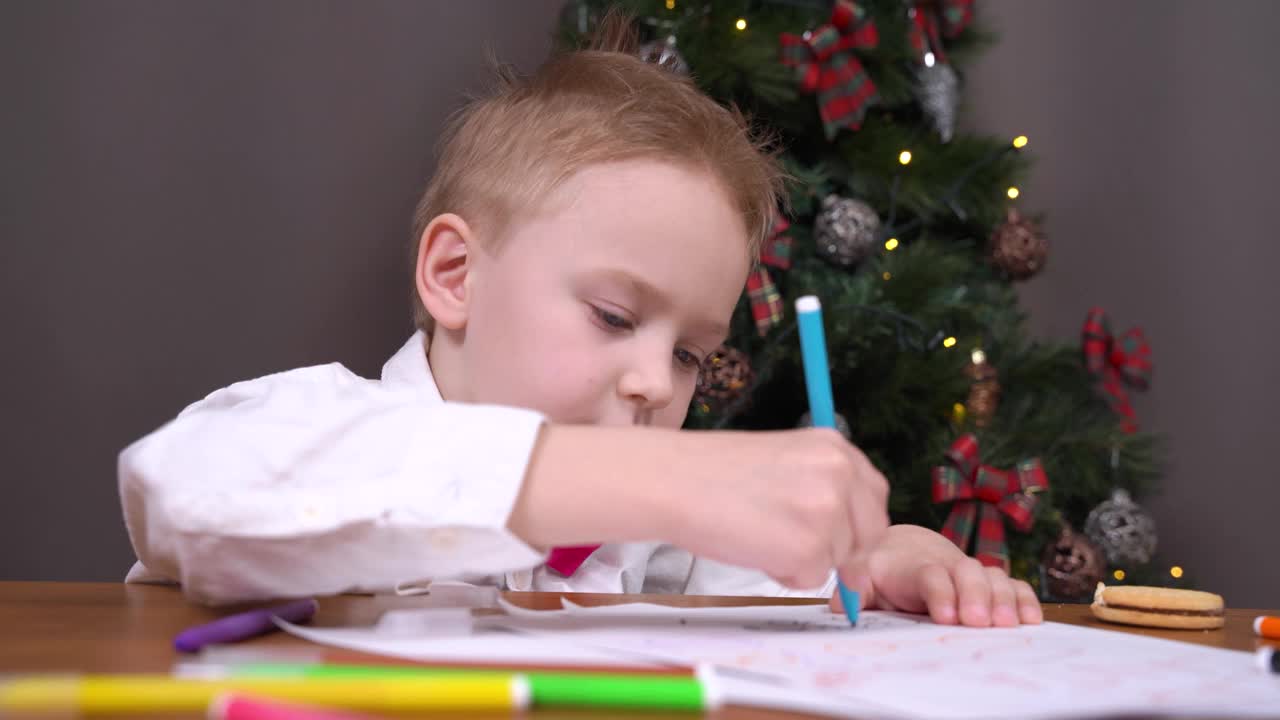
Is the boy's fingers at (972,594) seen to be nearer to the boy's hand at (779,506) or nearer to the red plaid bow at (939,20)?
the boy's hand at (779,506)

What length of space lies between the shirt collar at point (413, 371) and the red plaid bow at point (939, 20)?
103 cm

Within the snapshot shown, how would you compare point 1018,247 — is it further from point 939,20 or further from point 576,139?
point 576,139

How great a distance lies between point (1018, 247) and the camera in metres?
1.61

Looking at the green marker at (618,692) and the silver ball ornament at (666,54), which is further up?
the silver ball ornament at (666,54)

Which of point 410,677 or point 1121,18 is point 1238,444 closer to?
point 1121,18

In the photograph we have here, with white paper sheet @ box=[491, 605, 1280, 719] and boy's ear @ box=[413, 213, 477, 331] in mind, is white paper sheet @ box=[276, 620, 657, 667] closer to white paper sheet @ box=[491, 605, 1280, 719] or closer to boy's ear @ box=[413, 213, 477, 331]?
white paper sheet @ box=[491, 605, 1280, 719]

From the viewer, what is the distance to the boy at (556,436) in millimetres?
456

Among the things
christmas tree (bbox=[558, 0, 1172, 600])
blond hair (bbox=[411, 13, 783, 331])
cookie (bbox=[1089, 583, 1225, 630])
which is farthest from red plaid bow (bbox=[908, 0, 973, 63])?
cookie (bbox=[1089, 583, 1225, 630])

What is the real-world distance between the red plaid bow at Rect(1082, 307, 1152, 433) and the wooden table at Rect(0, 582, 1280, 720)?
3.32 feet

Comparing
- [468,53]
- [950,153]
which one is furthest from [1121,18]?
[468,53]

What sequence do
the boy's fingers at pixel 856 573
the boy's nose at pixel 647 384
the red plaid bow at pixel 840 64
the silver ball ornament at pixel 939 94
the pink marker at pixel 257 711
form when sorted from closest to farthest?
the pink marker at pixel 257 711 → the boy's fingers at pixel 856 573 → the boy's nose at pixel 647 384 → the red plaid bow at pixel 840 64 → the silver ball ornament at pixel 939 94

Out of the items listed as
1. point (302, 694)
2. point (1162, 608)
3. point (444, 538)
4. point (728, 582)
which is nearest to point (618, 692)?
point (302, 694)

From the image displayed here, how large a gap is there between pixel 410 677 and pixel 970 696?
17 centimetres

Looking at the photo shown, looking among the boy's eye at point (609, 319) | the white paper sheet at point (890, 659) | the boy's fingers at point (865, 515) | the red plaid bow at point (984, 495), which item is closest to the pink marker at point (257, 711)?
the white paper sheet at point (890, 659)
